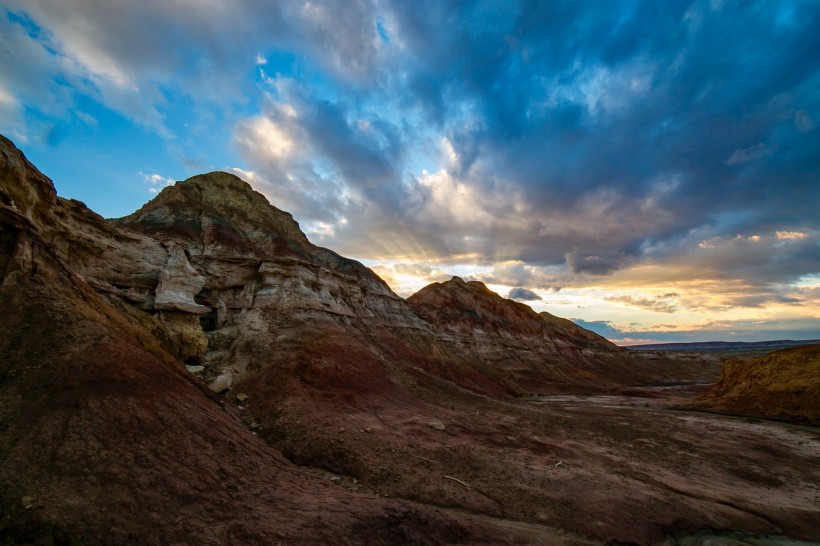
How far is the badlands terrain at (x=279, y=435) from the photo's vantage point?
622cm

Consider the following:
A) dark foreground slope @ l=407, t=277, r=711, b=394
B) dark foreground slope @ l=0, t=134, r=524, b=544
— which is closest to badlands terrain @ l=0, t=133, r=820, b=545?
dark foreground slope @ l=0, t=134, r=524, b=544

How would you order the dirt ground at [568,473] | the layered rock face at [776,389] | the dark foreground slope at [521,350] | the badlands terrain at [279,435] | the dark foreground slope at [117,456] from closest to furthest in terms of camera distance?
the dark foreground slope at [117,456]
the badlands terrain at [279,435]
the dirt ground at [568,473]
the layered rock face at [776,389]
the dark foreground slope at [521,350]

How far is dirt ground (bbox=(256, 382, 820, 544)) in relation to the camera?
8.38 meters

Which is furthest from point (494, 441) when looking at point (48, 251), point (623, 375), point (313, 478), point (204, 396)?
point (623, 375)

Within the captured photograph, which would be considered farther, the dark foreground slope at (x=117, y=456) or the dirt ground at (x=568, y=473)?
the dirt ground at (x=568, y=473)

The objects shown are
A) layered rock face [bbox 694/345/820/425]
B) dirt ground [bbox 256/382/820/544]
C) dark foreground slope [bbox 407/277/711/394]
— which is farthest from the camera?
dark foreground slope [bbox 407/277/711/394]

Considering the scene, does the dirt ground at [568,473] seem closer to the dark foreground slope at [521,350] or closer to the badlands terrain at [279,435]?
the badlands terrain at [279,435]

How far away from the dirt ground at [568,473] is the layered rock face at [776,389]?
7.10m

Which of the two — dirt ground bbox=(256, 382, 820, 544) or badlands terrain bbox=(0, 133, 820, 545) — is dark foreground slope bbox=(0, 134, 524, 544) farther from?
dirt ground bbox=(256, 382, 820, 544)

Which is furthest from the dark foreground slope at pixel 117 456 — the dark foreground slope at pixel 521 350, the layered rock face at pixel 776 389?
the dark foreground slope at pixel 521 350

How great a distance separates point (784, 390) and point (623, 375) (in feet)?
165

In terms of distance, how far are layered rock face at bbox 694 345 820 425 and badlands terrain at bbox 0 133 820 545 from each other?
0.14 metres

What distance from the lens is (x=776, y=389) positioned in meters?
25.8

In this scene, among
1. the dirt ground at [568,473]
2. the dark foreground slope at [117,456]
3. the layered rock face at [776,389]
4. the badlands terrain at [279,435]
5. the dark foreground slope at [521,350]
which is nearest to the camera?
the dark foreground slope at [117,456]
